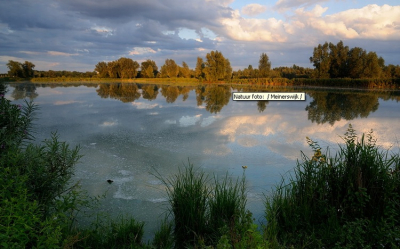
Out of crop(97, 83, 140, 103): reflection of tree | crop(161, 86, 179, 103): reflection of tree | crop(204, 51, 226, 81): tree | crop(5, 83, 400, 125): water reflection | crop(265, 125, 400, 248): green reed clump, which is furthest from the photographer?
crop(204, 51, 226, 81): tree

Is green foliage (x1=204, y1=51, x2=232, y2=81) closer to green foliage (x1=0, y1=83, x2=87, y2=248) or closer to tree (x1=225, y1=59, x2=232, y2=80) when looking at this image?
tree (x1=225, y1=59, x2=232, y2=80)

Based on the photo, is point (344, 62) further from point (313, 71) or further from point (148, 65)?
point (148, 65)

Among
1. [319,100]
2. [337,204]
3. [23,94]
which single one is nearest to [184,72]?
[23,94]

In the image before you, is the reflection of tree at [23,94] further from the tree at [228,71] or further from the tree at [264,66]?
the tree at [228,71]

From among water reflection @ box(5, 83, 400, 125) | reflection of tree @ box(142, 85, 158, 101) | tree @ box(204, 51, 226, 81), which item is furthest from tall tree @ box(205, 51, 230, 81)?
water reflection @ box(5, 83, 400, 125)

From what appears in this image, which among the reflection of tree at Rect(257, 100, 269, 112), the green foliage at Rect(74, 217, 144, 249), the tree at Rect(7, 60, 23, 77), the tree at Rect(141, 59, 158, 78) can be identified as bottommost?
the green foliage at Rect(74, 217, 144, 249)

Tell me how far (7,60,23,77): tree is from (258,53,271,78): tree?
51.0 metres

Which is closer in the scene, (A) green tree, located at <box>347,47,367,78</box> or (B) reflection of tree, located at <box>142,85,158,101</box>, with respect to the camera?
(B) reflection of tree, located at <box>142,85,158,101</box>

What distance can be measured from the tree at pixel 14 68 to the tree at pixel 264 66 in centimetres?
5099

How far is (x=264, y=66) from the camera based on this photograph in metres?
56.9

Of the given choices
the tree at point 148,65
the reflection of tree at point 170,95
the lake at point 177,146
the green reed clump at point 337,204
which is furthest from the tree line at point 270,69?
the green reed clump at point 337,204

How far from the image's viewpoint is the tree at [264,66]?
185ft

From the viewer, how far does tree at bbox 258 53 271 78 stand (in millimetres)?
56406

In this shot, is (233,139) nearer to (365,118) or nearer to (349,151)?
(349,151)
